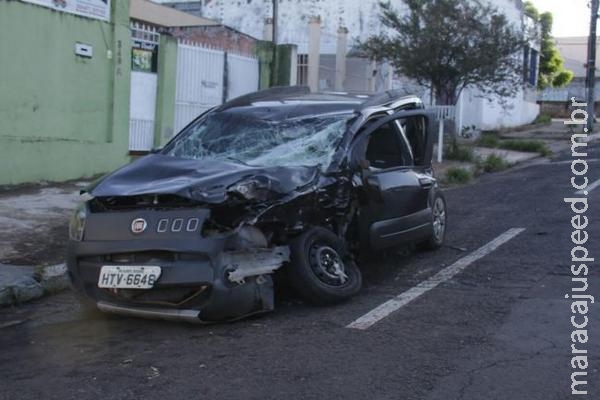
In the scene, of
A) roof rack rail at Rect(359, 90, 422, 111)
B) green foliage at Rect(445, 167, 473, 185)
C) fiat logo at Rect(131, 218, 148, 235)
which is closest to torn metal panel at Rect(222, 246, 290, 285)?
fiat logo at Rect(131, 218, 148, 235)

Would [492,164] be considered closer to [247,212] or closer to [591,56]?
[247,212]

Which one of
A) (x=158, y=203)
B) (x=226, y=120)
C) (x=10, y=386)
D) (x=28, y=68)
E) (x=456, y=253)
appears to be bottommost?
(x=10, y=386)

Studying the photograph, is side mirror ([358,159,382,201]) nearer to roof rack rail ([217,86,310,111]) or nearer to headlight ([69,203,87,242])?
roof rack rail ([217,86,310,111])

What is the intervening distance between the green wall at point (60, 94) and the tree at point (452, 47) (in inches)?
307

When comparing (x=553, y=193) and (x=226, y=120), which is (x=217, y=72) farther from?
(x=226, y=120)

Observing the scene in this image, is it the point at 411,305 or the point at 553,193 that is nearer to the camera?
the point at 411,305

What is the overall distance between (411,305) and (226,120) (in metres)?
2.55

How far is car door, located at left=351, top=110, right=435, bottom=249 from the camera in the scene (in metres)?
6.41

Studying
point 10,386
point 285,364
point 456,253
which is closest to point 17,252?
point 10,386

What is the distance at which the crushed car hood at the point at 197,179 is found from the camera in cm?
520

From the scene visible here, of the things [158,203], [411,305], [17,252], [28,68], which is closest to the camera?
[158,203]

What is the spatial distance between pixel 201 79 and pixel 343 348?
10.5 meters

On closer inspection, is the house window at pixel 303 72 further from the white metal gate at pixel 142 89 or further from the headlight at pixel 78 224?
the headlight at pixel 78 224

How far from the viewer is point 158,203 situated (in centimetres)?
522
